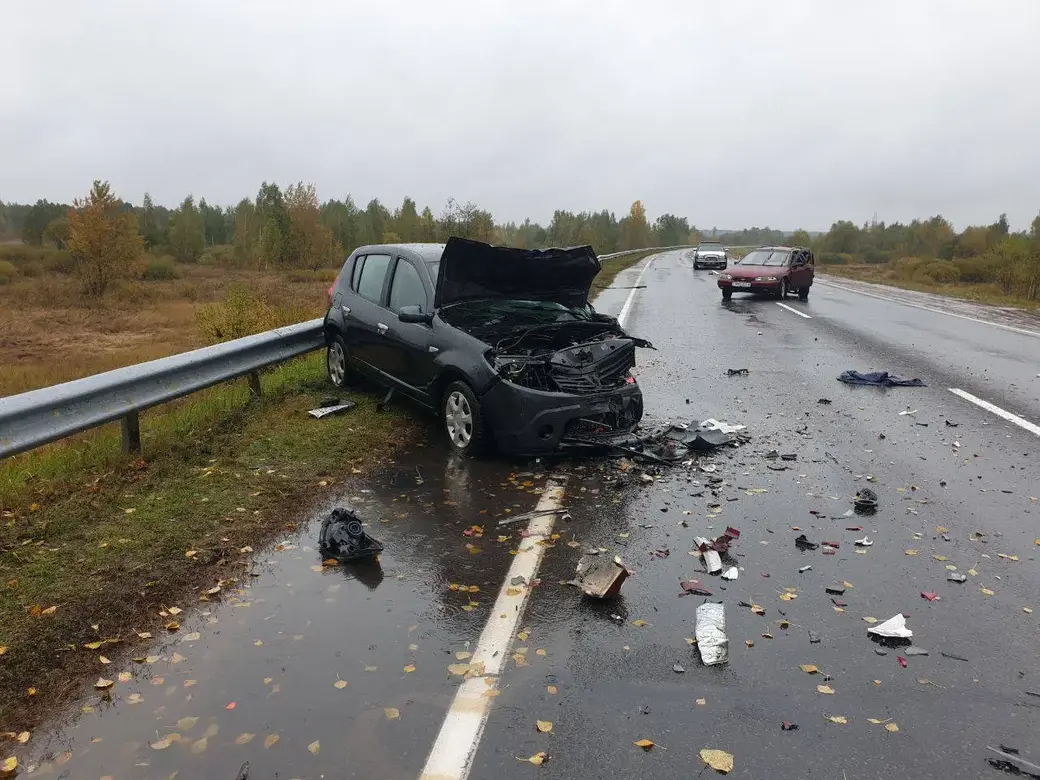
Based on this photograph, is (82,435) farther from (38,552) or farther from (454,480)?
(454,480)

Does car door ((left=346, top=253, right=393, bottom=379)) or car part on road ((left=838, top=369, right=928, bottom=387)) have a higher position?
car door ((left=346, top=253, right=393, bottom=379))

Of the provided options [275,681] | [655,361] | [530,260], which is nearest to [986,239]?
[655,361]

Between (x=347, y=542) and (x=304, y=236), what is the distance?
61.9m

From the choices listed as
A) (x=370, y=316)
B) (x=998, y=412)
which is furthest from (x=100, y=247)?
(x=998, y=412)

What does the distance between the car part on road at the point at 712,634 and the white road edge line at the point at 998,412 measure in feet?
17.9

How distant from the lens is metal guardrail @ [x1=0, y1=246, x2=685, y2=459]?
15.7ft

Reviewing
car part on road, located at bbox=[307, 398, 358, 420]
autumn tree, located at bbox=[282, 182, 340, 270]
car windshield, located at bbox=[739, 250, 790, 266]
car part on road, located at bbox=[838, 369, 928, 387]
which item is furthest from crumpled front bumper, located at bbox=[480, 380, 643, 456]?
autumn tree, located at bbox=[282, 182, 340, 270]

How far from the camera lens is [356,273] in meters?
8.51

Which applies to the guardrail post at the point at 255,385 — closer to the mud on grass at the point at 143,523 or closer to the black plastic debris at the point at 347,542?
the mud on grass at the point at 143,523

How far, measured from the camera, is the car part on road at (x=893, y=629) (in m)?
3.52

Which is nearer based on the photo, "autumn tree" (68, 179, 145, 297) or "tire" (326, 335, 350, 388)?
"tire" (326, 335, 350, 388)

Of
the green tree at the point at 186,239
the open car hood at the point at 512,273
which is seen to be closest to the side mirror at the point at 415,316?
the open car hood at the point at 512,273

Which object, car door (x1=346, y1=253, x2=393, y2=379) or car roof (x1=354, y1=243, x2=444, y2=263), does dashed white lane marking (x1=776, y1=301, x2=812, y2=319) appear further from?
car door (x1=346, y1=253, x2=393, y2=379)

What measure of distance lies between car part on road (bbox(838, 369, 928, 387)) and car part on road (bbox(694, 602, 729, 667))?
7071mm
